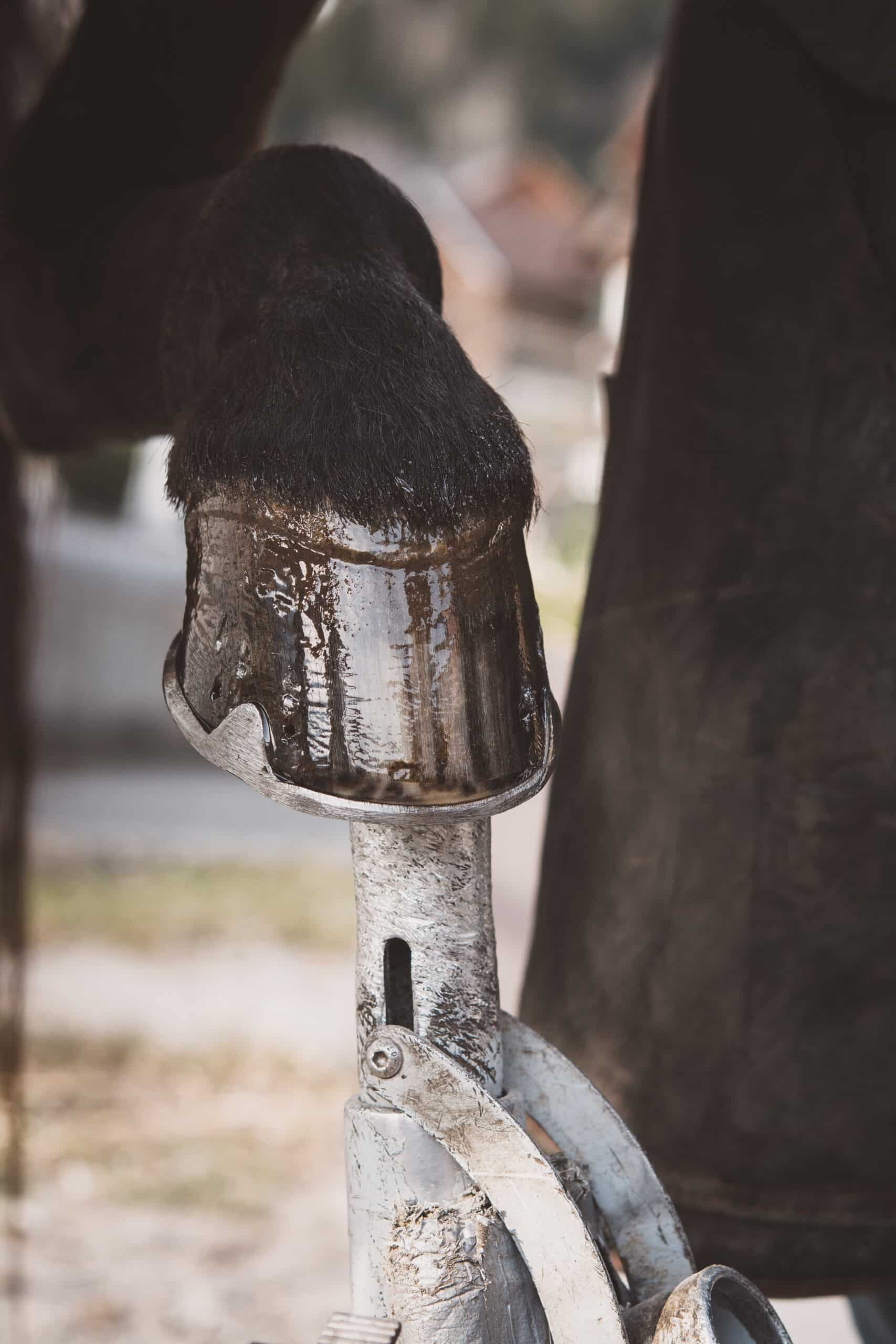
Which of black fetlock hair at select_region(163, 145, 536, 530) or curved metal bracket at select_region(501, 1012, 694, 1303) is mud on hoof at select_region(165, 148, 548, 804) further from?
curved metal bracket at select_region(501, 1012, 694, 1303)

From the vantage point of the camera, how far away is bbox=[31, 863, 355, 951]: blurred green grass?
13.9 feet

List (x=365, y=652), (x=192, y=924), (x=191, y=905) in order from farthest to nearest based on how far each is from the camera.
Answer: (x=191, y=905)
(x=192, y=924)
(x=365, y=652)

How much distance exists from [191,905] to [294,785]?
4124 millimetres

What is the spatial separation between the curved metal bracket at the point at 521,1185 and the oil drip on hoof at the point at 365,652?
0.41 ft

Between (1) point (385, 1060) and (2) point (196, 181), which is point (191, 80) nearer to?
(2) point (196, 181)

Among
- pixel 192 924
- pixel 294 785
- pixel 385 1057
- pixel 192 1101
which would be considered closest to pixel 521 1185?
pixel 385 1057

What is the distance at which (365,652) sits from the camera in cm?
60

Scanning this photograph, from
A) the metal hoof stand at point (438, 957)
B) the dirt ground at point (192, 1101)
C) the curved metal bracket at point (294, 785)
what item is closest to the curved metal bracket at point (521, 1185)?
the metal hoof stand at point (438, 957)

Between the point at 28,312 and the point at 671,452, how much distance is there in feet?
1.52

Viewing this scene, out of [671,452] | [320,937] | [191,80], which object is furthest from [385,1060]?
[320,937]

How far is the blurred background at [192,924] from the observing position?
89.2 inches

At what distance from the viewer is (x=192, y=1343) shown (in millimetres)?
2074

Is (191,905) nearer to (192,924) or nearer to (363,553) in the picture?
(192,924)

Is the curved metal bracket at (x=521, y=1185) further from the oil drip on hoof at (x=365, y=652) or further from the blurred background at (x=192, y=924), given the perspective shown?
the blurred background at (x=192, y=924)
